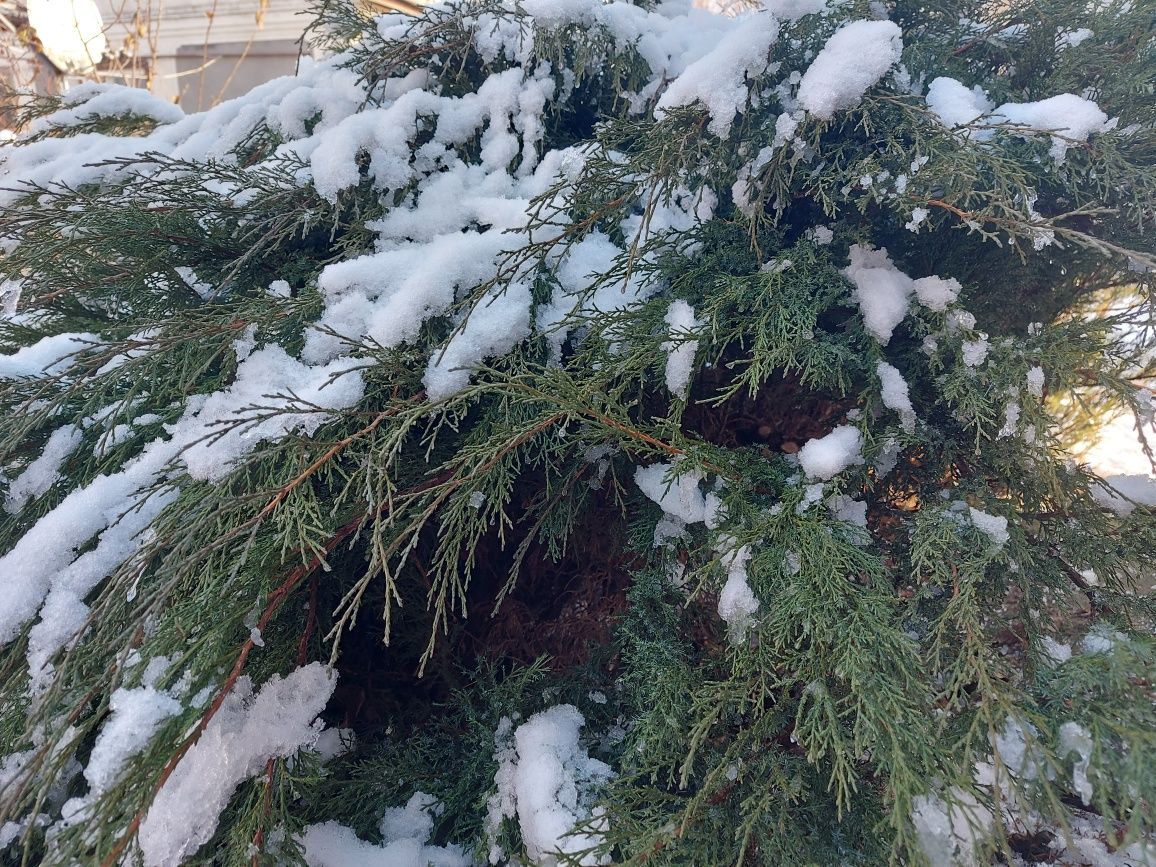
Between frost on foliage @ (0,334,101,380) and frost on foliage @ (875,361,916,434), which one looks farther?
Result: frost on foliage @ (0,334,101,380)

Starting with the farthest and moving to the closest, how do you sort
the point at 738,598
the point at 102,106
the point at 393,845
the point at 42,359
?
the point at 102,106 < the point at 42,359 < the point at 393,845 < the point at 738,598

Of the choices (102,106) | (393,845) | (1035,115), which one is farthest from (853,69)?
(102,106)

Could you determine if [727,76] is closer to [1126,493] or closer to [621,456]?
[621,456]

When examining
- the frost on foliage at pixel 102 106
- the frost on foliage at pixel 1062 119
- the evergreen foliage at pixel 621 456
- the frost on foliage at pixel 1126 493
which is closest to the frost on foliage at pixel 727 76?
the evergreen foliage at pixel 621 456

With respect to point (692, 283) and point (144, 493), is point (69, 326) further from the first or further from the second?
point (692, 283)

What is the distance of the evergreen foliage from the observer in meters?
1.05

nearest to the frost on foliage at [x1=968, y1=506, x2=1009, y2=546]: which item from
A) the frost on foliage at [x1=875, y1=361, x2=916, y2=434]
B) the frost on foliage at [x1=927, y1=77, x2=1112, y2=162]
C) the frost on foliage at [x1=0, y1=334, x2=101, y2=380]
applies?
the frost on foliage at [x1=875, y1=361, x2=916, y2=434]

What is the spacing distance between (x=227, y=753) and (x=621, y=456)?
3.06ft

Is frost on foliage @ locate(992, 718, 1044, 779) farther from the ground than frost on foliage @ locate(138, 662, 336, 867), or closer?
farther from the ground

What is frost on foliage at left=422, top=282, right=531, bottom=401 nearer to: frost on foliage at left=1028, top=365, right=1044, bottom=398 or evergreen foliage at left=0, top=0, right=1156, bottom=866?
evergreen foliage at left=0, top=0, right=1156, bottom=866

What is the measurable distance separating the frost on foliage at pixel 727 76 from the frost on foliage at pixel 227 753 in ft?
4.28

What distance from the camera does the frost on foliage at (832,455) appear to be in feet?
4.02

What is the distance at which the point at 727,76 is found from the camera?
128cm

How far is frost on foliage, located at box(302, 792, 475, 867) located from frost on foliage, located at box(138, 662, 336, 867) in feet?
0.71
